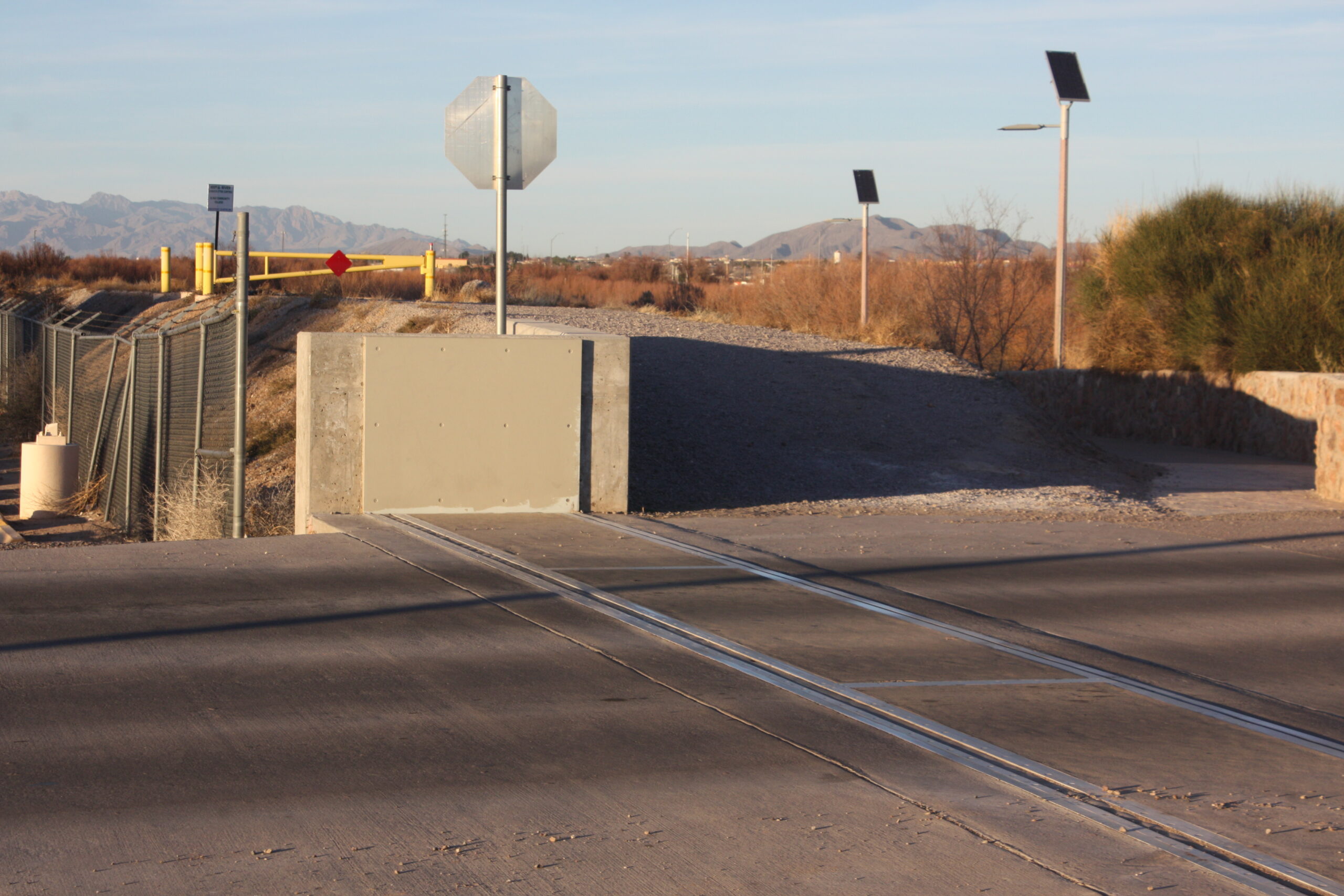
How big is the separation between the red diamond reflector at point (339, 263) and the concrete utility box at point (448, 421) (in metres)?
20.2

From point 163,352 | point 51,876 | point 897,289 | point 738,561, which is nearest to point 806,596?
point 738,561

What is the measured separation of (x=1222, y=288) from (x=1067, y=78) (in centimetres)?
451

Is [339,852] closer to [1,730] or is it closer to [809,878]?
[809,878]

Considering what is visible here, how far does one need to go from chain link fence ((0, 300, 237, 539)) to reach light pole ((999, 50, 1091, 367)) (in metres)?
14.5

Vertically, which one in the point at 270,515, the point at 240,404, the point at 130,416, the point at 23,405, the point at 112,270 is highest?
the point at 112,270

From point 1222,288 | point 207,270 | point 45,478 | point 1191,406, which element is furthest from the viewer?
point 207,270

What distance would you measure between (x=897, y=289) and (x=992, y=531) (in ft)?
88.4

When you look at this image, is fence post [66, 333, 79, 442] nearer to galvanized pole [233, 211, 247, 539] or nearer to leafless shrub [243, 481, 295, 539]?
leafless shrub [243, 481, 295, 539]

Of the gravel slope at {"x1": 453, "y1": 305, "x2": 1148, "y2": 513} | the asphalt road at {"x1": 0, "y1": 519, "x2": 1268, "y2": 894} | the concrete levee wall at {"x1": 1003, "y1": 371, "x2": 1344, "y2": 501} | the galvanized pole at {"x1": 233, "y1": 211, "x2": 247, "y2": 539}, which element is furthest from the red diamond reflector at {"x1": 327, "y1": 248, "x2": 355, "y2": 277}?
the asphalt road at {"x1": 0, "y1": 519, "x2": 1268, "y2": 894}

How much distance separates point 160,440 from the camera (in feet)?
45.8

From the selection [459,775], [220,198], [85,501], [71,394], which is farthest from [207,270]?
[459,775]

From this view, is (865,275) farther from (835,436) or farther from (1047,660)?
(1047,660)

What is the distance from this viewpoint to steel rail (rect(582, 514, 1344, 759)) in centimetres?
559

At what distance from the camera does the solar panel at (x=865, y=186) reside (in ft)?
95.3
